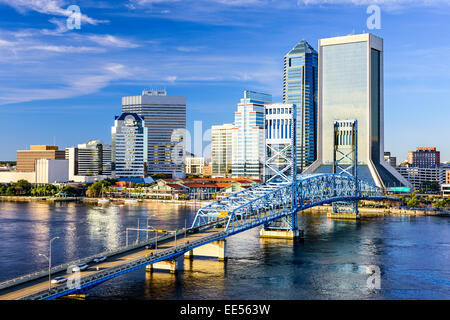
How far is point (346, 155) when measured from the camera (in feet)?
507

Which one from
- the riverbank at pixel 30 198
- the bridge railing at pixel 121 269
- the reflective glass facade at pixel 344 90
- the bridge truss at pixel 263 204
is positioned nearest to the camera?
the bridge railing at pixel 121 269

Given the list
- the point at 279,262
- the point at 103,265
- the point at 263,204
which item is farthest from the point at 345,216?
the point at 103,265

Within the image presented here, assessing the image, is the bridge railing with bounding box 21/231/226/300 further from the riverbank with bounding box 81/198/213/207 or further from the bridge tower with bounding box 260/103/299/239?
the riverbank with bounding box 81/198/213/207

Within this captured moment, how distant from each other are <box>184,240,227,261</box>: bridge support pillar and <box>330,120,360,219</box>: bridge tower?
2564 inches

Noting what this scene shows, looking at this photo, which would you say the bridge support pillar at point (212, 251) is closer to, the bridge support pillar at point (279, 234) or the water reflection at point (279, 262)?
the water reflection at point (279, 262)

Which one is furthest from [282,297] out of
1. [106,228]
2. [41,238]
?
[106,228]

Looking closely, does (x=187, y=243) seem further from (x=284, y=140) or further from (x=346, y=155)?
(x=346, y=155)

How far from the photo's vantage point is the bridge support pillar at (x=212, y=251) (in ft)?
206

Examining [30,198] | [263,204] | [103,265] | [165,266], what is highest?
[263,204]

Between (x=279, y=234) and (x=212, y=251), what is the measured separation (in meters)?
20.6

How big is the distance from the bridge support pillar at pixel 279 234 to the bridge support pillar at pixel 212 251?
20.1 m

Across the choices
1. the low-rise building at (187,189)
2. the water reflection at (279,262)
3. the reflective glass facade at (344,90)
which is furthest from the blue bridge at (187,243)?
the reflective glass facade at (344,90)

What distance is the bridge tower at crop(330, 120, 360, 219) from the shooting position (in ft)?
407
